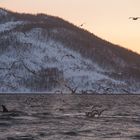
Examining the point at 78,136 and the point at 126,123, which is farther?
the point at 126,123

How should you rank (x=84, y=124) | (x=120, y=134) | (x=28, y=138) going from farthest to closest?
(x=84, y=124), (x=120, y=134), (x=28, y=138)

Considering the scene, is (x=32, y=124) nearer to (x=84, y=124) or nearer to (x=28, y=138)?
(x=84, y=124)

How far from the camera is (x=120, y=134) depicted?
2245 inches

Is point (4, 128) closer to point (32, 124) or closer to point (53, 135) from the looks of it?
point (32, 124)

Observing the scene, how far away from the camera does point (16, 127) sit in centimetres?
6469

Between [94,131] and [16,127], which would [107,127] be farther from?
[16,127]

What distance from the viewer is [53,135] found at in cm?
5634

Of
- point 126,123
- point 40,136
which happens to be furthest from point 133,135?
point 126,123

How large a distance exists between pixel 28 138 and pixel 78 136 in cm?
520

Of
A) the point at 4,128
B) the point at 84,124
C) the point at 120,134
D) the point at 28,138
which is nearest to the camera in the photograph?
the point at 28,138

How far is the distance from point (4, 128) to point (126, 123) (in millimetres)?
15644

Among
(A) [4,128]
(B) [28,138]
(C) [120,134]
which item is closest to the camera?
(B) [28,138]

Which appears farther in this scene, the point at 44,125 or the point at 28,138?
the point at 44,125

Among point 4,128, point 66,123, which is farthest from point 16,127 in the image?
point 66,123
